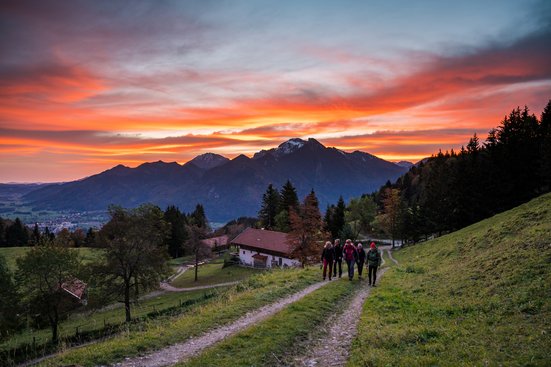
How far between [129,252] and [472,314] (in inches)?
1637

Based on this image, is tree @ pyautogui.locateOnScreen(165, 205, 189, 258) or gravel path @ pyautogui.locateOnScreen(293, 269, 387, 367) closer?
gravel path @ pyautogui.locateOnScreen(293, 269, 387, 367)

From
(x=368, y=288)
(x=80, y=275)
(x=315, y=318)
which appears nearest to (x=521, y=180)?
(x=368, y=288)

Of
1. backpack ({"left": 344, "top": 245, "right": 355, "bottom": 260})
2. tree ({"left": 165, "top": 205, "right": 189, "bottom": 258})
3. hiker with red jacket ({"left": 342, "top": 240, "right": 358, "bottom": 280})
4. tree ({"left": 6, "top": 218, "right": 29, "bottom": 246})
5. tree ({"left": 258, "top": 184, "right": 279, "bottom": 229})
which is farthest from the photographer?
tree ({"left": 6, "top": 218, "right": 29, "bottom": 246})

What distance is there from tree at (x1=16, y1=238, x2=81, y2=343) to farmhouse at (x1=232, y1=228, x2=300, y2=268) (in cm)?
4744

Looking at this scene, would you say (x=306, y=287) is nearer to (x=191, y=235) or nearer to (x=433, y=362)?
(x=433, y=362)

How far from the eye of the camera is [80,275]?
45.8 m

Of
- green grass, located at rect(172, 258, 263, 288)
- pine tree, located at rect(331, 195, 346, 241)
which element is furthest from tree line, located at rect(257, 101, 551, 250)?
green grass, located at rect(172, 258, 263, 288)

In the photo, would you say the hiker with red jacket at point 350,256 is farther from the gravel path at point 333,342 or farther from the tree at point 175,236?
the tree at point 175,236

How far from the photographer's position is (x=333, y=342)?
13547 millimetres

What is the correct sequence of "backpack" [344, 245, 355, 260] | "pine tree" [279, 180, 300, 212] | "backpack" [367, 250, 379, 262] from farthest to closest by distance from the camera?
"pine tree" [279, 180, 300, 212]
"backpack" [344, 245, 355, 260]
"backpack" [367, 250, 379, 262]

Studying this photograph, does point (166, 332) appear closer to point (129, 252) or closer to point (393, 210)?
point (129, 252)

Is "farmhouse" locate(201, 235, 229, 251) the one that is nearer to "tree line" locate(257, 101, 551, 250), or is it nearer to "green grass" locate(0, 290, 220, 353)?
"green grass" locate(0, 290, 220, 353)

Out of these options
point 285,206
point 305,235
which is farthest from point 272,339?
point 285,206

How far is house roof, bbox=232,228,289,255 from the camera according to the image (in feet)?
278
